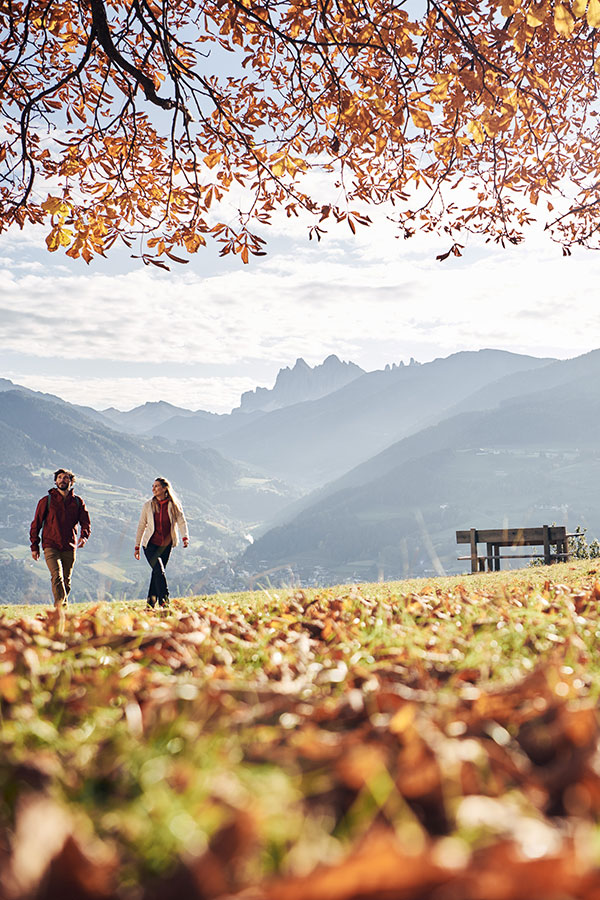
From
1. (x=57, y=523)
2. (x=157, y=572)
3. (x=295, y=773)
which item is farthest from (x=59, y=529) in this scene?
(x=295, y=773)

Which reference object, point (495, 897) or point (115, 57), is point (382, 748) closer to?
point (495, 897)

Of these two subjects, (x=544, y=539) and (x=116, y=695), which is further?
(x=544, y=539)

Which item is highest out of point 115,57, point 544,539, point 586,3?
point 115,57

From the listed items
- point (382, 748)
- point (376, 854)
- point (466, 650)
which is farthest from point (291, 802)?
point (466, 650)

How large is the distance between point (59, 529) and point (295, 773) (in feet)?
30.4

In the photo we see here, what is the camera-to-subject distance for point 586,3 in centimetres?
510

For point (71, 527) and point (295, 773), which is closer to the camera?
point (295, 773)

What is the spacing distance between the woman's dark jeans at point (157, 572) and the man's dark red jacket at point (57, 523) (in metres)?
1.00

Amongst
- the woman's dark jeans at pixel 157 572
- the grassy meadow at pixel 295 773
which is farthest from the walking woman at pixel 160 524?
the grassy meadow at pixel 295 773

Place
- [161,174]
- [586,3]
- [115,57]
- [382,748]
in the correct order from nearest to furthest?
1. [382,748]
2. [586,3]
3. [115,57]
4. [161,174]

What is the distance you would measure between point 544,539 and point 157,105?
49.0 ft

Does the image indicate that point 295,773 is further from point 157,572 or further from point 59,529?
point 59,529

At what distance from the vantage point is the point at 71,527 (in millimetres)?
10438

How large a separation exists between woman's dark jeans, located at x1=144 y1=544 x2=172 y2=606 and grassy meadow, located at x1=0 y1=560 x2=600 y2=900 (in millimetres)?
6481
